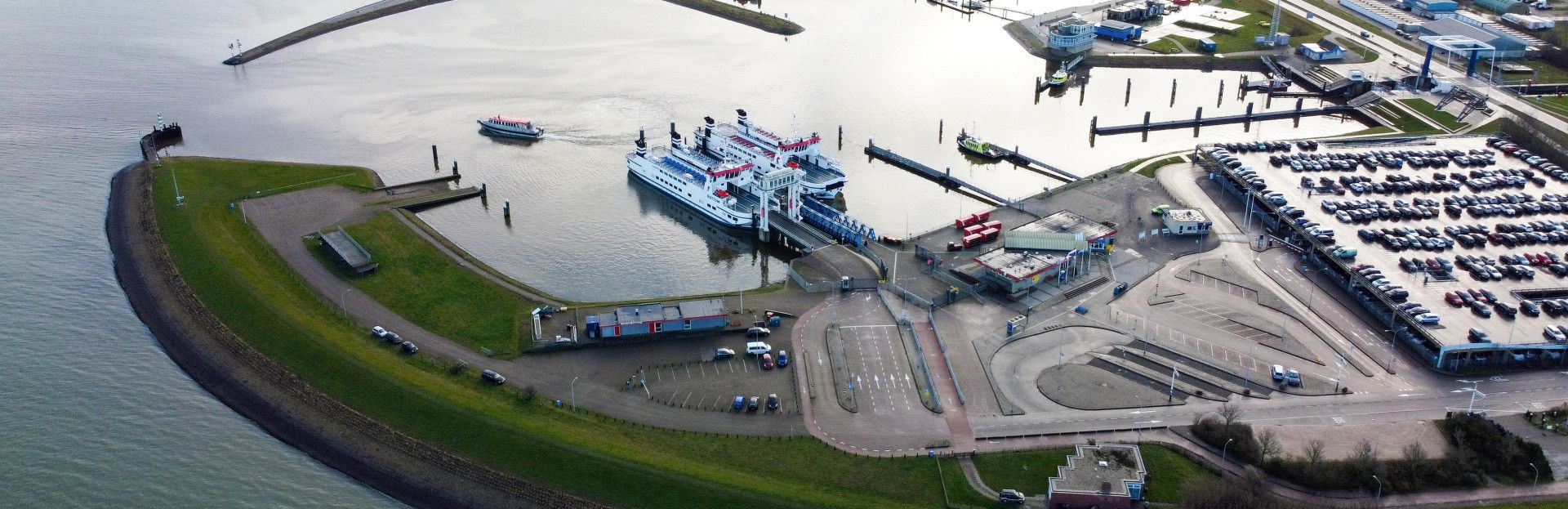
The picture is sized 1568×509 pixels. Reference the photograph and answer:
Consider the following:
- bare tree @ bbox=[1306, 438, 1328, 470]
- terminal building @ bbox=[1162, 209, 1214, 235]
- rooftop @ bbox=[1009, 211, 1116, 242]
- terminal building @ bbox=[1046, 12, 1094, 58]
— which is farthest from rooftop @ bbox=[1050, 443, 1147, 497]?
terminal building @ bbox=[1046, 12, 1094, 58]

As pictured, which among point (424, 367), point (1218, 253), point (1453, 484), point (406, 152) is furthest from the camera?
point (406, 152)

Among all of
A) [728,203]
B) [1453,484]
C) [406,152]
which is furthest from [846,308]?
[406,152]

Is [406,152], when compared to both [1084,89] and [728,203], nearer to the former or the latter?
[728,203]

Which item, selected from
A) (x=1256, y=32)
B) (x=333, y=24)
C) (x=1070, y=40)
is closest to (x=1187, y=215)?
(x=1070, y=40)

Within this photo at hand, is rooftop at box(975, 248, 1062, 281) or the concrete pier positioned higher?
the concrete pier

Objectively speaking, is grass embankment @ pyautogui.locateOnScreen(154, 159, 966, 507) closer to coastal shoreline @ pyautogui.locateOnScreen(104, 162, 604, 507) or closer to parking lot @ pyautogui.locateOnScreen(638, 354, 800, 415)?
coastal shoreline @ pyautogui.locateOnScreen(104, 162, 604, 507)

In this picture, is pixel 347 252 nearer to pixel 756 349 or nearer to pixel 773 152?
pixel 756 349
